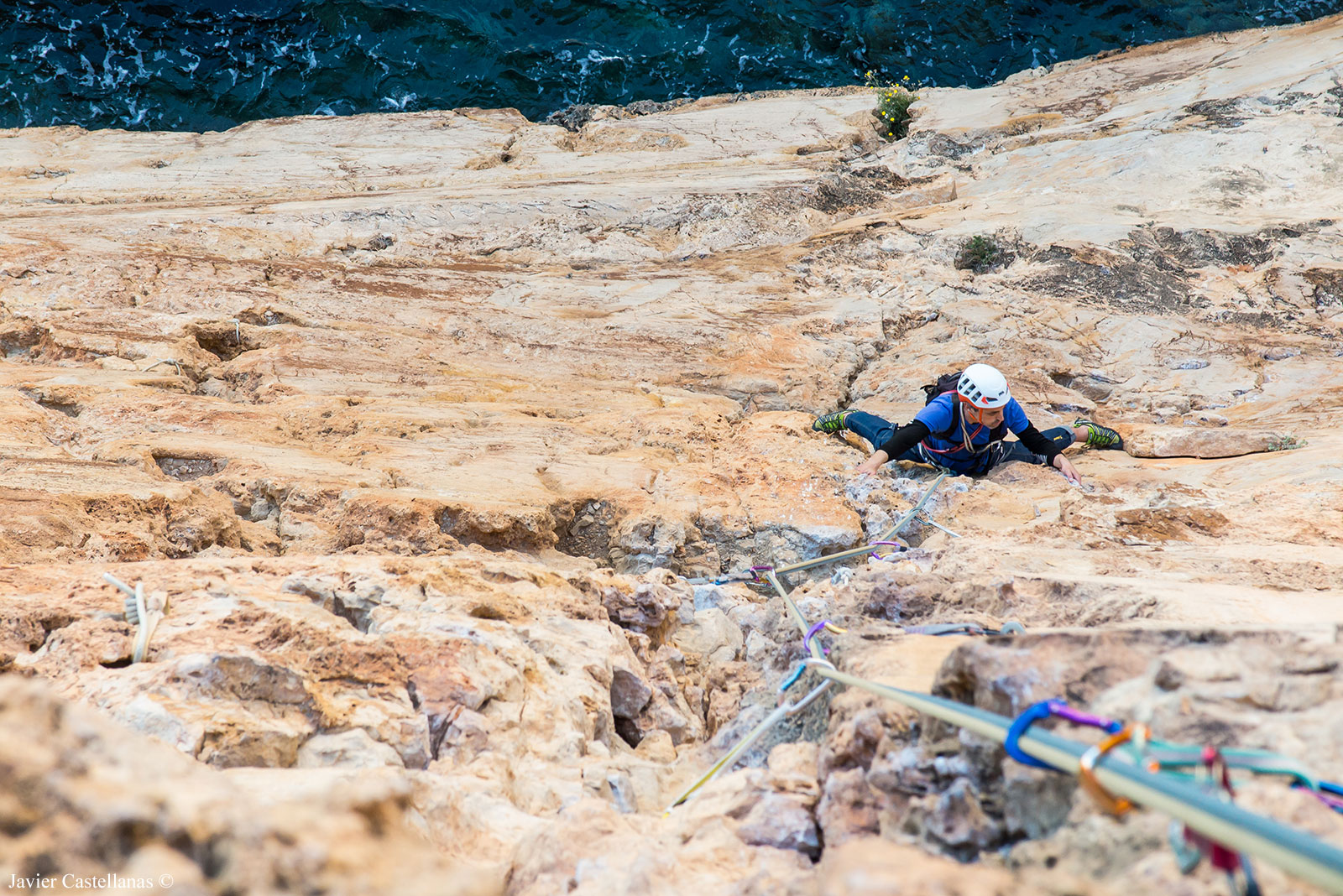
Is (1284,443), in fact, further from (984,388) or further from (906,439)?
(906,439)

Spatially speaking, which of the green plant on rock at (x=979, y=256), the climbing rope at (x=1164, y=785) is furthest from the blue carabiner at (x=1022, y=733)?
the green plant on rock at (x=979, y=256)

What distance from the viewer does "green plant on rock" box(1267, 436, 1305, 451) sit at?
5695mm

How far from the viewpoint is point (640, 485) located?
514 centimetres

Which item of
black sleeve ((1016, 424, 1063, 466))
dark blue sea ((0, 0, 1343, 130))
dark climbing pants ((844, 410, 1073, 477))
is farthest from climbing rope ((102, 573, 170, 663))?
dark blue sea ((0, 0, 1343, 130))

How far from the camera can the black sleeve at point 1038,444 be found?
236 inches

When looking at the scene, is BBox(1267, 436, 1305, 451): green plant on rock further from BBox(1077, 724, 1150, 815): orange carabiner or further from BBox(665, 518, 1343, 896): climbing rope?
BBox(1077, 724, 1150, 815): orange carabiner

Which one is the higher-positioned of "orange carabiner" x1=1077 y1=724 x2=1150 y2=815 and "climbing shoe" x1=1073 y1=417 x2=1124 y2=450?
"orange carabiner" x1=1077 y1=724 x2=1150 y2=815

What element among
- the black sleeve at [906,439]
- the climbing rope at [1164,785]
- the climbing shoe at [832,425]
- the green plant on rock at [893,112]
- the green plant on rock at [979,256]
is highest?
the green plant on rock at [893,112]

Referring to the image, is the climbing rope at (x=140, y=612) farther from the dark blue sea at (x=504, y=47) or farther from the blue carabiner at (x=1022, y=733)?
the dark blue sea at (x=504, y=47)

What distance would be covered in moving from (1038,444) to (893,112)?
368 inches

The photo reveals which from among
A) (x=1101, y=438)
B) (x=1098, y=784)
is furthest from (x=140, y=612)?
(x=1101, y=438)

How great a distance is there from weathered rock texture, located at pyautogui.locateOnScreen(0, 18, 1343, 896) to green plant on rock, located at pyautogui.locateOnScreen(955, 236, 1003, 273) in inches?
2.8

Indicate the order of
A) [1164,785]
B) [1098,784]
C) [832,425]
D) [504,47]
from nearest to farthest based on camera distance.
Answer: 1. [1164,785]
2. [1098,784]
3. [832,425]
4. [504,47]

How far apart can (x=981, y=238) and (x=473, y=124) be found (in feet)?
28.3
